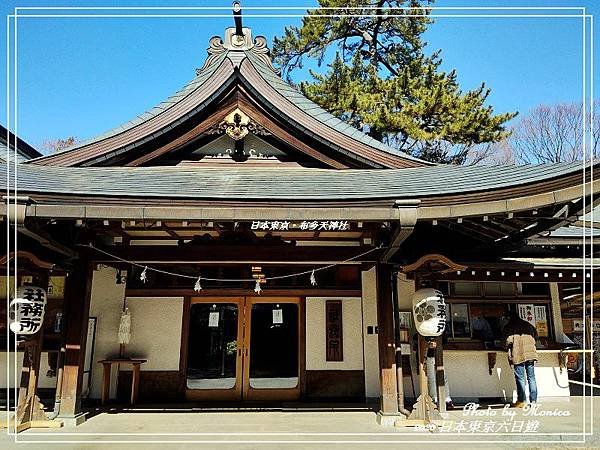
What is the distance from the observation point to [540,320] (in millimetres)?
8430

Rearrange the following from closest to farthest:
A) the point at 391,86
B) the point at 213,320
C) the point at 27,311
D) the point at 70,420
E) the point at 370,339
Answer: the point at 27,311 < the point at 70,420 < the point at 370,339 < the point at 213,320 < the point at 391,86

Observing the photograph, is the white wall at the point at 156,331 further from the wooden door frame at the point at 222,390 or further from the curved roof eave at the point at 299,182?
the curved roof eave at the point at 299,182

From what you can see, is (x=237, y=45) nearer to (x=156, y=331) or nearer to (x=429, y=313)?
(x=156, y=331)

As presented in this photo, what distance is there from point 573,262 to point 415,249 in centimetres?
308

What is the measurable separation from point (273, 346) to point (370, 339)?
1.66m

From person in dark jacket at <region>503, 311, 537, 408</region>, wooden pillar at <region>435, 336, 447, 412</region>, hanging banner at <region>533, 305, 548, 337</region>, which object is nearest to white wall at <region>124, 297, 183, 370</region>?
wooden pillar at <region>435, 336, 447, 412</region>

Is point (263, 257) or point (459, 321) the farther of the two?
point (459, 321)

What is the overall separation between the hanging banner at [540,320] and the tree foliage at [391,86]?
784 cm

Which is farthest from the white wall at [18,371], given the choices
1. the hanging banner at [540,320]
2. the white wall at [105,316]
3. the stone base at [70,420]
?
the hanging banner at [540,320]

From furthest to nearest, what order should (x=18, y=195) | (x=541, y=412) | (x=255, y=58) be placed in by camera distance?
1. (x=255, y=58)
2. (x=541, y=412)
3. (x=18, y=195)

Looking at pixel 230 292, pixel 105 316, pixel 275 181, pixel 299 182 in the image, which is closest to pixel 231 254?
pixel 275 181

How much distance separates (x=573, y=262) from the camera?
781cm

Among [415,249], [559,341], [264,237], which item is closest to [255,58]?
[264,237]

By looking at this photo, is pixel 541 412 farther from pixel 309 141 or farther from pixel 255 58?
pixel 255 58
